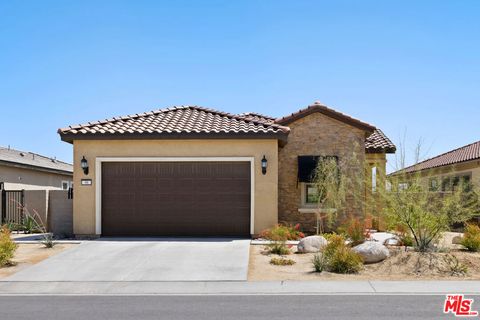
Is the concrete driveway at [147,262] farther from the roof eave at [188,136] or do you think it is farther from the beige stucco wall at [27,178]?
the beige stucco wall at [27,178]

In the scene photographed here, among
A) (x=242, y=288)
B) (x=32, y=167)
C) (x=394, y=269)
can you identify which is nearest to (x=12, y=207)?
(x=32, y=167)

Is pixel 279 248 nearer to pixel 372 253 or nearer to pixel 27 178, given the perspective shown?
pixel 372 253

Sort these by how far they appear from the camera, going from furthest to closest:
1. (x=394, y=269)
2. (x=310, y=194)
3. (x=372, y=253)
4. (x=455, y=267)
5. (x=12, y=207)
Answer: (x=12, y=207) → (x=310, y=194) → (x=372, y=253) → (x=394, y=269) → (x=455, y=267)

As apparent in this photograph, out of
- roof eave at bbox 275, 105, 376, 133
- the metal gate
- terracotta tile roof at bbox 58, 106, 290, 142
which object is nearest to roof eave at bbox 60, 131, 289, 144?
terracotta tile roof at bbox 58, 106, 290, 142

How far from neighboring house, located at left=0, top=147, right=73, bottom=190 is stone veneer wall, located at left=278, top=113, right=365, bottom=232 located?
546 inches

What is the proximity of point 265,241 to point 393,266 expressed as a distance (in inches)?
199

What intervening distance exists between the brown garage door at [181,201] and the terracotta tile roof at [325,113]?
397 cm

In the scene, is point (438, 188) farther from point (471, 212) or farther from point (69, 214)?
point (69, 214)

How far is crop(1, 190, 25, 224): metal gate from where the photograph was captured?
21016mm

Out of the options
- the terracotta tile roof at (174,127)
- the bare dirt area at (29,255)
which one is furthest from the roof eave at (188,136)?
the bare dirt area at (29,255)

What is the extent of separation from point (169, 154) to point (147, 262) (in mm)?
5108

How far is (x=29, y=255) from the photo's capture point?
1477 cm

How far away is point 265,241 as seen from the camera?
16672 millimetres
